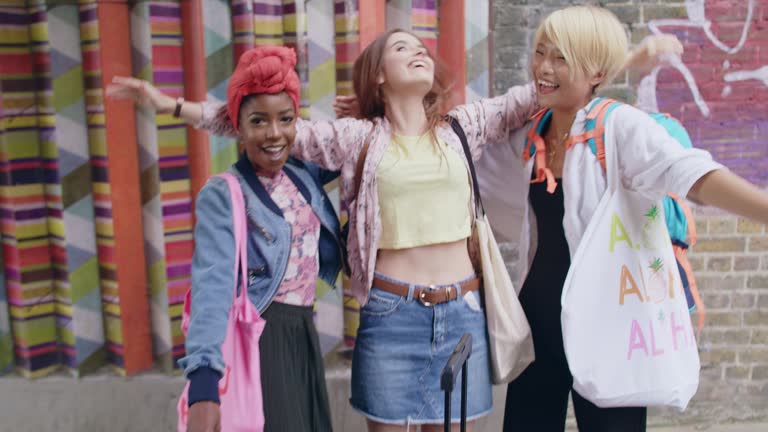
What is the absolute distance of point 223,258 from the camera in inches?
80.3

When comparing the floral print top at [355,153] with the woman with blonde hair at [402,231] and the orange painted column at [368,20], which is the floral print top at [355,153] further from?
the orange painted column at [368,20]

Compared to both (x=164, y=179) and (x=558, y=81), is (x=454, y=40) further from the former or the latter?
(x=164, y=179)

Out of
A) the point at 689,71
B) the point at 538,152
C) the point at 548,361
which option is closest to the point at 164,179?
the point at 538,152

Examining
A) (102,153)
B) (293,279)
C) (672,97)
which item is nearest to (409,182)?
(293,279)

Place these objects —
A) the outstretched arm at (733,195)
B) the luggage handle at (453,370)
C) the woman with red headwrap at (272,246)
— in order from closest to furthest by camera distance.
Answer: the luggage handle at (453,370)
the outstretched arm at (733,195)
the woman with red headwrap at (272,246)

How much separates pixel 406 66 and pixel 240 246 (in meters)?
0.78

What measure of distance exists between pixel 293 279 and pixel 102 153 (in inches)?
52.5

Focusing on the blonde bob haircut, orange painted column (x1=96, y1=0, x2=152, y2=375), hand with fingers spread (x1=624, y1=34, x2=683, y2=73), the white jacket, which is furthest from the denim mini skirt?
orange painted column (x1=96, y1=0, x2=152, y2=375)

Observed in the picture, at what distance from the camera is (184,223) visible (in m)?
3.15

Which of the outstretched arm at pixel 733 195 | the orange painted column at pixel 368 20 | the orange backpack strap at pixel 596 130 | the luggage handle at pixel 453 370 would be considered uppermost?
the orange painted column at pixel 368 20

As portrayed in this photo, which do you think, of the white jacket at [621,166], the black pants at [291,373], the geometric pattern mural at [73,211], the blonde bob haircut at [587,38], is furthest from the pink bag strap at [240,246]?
the geometric pattern mural at [73,211]

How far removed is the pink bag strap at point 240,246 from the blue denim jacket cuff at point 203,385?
20 centimetres

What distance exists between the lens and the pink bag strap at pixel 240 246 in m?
2.06

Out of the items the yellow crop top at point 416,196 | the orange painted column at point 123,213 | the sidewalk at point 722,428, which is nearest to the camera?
the yellow crop top at point 416,196
